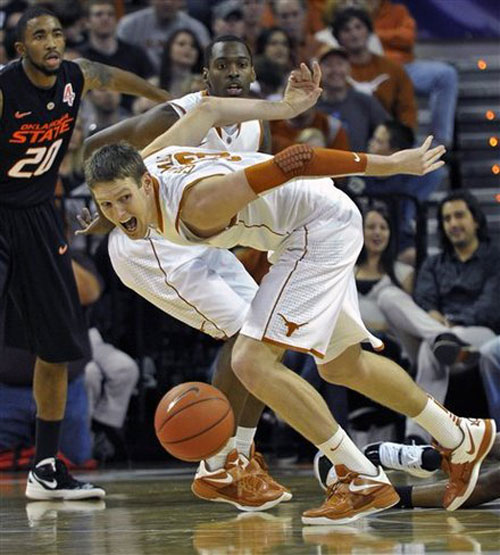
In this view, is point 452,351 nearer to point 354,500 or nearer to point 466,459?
point 466,459

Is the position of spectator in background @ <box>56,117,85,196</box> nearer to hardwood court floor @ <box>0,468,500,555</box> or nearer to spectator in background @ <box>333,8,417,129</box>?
spectator in background @ <box>333,8,417,129</box>

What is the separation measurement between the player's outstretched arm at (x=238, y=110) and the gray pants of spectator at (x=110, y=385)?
10.5 feet

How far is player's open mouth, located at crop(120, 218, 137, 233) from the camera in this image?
17.4 feet

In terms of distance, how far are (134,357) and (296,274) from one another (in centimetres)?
404

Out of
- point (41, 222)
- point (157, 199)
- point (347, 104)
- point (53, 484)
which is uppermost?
point (157, 199)

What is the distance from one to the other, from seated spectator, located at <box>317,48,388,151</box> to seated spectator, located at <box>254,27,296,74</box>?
1.28ft

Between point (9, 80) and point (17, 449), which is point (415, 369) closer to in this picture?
point (17, 449)

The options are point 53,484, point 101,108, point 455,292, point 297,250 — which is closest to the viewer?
point 297,250

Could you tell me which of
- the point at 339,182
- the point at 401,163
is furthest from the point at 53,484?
the point at 339,182

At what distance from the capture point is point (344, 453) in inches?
216

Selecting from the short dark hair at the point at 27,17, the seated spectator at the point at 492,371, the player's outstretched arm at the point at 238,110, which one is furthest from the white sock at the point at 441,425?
the seated spectator at the point at 492,371

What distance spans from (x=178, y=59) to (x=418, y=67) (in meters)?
2.26

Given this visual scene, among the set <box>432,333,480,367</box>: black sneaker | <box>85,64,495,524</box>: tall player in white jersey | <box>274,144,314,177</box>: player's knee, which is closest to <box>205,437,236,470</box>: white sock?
<box>85,64,495,524</box>: tall player in white jersey

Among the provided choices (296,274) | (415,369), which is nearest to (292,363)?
(415,369)
